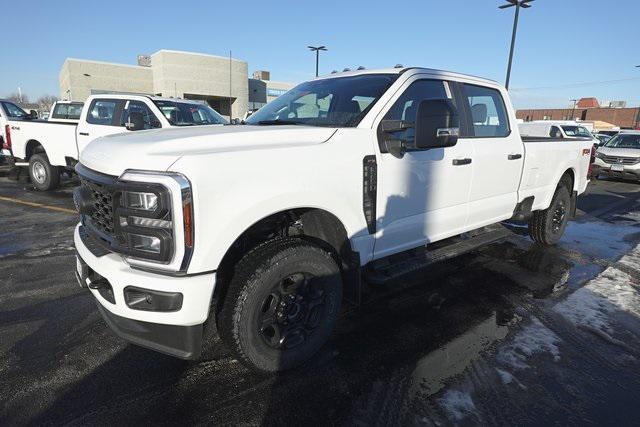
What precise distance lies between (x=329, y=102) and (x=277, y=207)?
1428mm

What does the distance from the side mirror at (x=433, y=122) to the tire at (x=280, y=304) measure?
106 centimetres

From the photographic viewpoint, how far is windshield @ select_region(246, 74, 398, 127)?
10.3ft

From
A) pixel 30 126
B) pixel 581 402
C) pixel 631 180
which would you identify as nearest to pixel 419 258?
pixel 581 402

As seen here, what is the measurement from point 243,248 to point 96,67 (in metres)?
51.9

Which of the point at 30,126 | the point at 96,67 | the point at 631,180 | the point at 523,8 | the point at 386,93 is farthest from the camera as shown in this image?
the point at 96,67

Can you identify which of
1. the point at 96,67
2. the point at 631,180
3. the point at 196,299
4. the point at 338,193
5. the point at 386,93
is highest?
the point at 96,67

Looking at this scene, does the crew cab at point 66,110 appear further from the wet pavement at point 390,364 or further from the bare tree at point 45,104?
the bare tree at point 45,104

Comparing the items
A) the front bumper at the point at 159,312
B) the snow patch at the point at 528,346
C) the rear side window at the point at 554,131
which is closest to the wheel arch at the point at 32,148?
the front bumper at the point at 159,312

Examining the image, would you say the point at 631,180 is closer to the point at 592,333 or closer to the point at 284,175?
the point at 592,333

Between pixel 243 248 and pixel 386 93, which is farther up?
pixel 386 93

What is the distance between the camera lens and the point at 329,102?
3.47 meters

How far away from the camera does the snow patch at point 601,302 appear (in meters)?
3.63

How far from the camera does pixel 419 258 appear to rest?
355cm

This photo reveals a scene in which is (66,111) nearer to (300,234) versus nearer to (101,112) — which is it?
(101,112)
